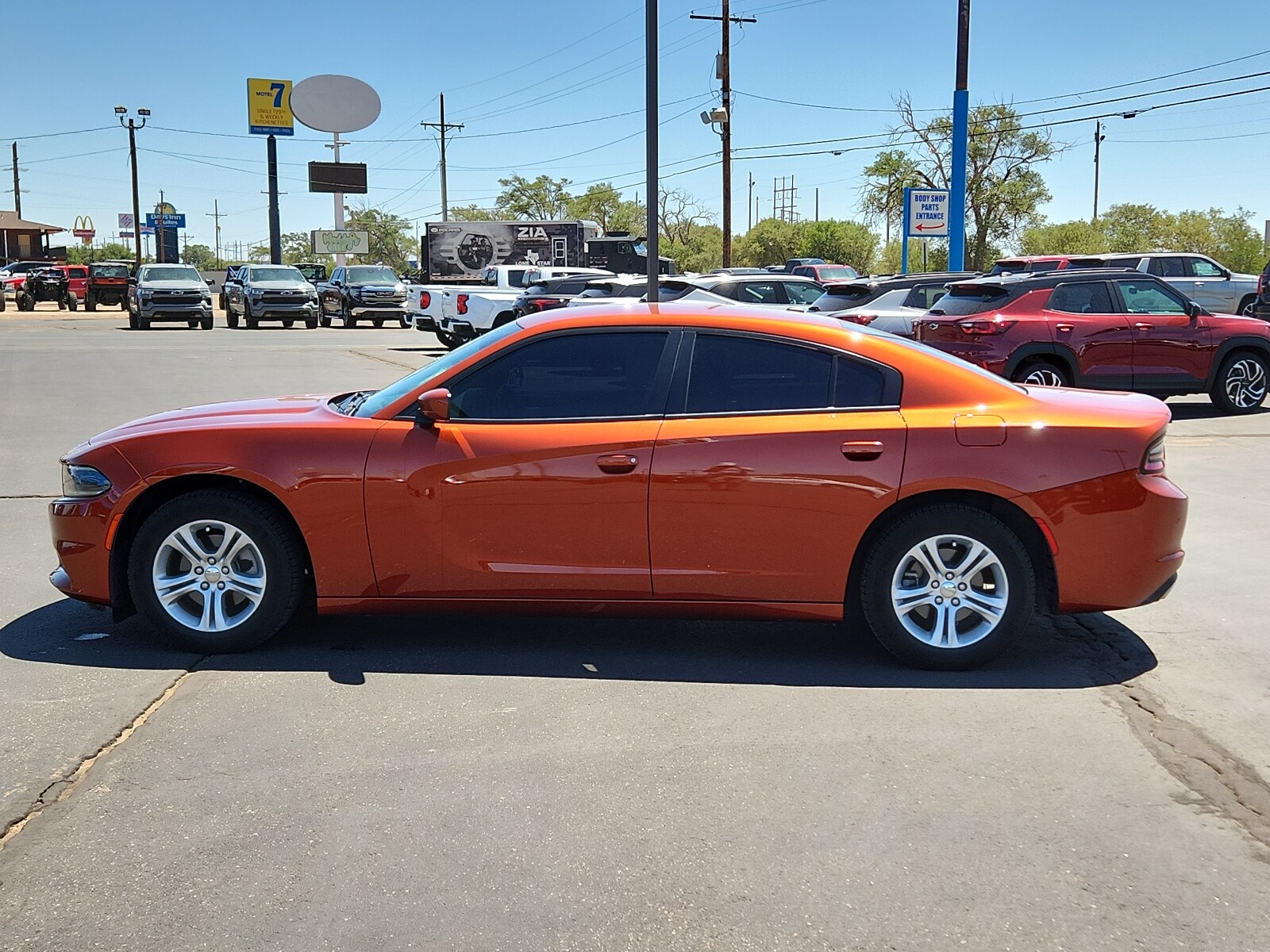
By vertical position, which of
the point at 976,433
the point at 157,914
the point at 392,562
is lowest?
the point at 157,914

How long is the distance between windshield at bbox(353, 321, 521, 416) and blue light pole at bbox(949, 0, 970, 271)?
72.8 feet

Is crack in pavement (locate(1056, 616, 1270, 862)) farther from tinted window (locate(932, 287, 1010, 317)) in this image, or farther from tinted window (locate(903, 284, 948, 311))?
tinted window (locate(903, 284, 948, 311))

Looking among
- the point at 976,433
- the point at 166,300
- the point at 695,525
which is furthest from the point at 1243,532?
the point at 166,300

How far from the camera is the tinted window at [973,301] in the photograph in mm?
13883

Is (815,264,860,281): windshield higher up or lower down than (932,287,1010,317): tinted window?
higher up

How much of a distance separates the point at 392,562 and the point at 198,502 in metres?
0.89

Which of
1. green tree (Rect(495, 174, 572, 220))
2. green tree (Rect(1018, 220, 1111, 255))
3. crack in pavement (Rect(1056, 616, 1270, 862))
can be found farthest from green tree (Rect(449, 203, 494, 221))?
crack in pavement (Rect(1056, 616, 1270, 862))

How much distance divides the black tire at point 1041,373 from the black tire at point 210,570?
10.0 meters

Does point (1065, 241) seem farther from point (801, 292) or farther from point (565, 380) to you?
point (565, 380)

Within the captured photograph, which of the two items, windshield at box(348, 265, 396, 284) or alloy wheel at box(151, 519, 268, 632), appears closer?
alloy wheel at box(151, 519, 268, 632)

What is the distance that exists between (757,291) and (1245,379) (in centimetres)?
845

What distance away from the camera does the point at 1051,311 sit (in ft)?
45.4

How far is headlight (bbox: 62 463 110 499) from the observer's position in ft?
18.3

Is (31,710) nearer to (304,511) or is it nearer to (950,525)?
(304,511)
